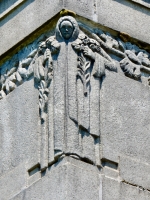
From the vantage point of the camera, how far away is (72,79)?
58.0 feet

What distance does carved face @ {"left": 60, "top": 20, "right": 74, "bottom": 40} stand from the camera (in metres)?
18.0

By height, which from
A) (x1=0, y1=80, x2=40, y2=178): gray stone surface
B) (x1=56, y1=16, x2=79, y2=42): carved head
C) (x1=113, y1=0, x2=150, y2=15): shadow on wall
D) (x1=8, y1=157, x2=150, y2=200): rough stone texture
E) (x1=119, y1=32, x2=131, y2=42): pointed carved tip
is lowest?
(x1=8, y1=157, x2=150, y2=200): rough stone texture

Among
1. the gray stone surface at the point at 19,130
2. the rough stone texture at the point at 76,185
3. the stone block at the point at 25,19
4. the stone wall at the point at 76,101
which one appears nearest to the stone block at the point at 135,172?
the stone wall at the point at 76,101

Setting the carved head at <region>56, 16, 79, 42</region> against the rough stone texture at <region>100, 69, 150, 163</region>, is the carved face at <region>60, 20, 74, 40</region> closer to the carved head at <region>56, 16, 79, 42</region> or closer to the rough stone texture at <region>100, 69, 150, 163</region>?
the carved head at <region>56, 16, 79, 42</region>

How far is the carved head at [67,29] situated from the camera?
18.0m

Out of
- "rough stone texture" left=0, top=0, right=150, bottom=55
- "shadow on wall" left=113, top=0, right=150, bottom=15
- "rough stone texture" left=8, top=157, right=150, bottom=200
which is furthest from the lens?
"shadow on wall" left=113, top=0, right=150, bottom=15

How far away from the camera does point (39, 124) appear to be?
17812 mm

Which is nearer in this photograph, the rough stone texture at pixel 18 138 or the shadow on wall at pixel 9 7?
the rough stone texture at pixel 18 138

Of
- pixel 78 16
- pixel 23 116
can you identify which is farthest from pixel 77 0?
pixel 23 116

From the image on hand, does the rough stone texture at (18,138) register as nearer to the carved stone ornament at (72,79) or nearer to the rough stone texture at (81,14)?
the carved stone ornament at (72,79)

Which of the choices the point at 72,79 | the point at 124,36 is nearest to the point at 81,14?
the point at 124,36

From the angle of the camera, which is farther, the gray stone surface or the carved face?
the carved face

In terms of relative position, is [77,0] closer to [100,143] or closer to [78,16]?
[78,16]

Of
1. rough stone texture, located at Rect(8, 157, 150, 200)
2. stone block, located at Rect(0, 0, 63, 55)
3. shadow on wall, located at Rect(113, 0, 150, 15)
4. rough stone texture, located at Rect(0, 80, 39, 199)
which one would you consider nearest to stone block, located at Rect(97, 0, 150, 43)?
shadow on wall, located at Rect(113, 0, 150, 15)
